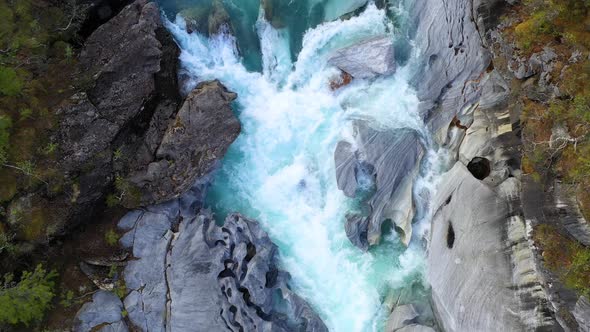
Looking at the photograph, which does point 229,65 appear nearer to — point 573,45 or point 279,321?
point 279,321

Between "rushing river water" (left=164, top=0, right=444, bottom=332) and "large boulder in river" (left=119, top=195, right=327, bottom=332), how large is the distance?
1.43 meters

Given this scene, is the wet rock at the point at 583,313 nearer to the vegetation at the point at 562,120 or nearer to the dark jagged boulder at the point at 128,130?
the vegetation at the point at 562,120

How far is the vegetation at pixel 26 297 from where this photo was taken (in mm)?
17938

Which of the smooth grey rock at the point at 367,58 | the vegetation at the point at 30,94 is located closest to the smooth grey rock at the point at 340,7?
the smooth grey rock at the point at 367,58

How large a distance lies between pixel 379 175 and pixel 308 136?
436 cm

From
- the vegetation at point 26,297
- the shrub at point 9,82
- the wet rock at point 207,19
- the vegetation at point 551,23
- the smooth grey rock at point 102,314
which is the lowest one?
the smooth grey rock at point 102,314

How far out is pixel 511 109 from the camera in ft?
59.7

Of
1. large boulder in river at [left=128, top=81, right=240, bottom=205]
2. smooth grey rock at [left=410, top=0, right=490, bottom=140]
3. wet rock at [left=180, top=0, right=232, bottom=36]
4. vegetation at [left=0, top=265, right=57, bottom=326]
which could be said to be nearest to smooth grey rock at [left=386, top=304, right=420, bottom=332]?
smooth grey rock at [left=410, top=0, right=490, bottom=140]

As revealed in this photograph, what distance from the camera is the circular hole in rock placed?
19.2 meters

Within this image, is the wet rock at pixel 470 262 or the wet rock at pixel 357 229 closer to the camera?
the wet rock at pixel 470 262

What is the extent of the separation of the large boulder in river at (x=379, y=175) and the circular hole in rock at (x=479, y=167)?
259 cm

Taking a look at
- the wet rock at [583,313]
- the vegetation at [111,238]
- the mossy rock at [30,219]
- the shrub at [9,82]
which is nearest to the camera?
the wet rock at [583,313]

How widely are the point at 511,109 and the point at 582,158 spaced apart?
13.2 feet

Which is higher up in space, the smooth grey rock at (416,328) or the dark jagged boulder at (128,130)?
the dark jagged boulder at (128,130)
